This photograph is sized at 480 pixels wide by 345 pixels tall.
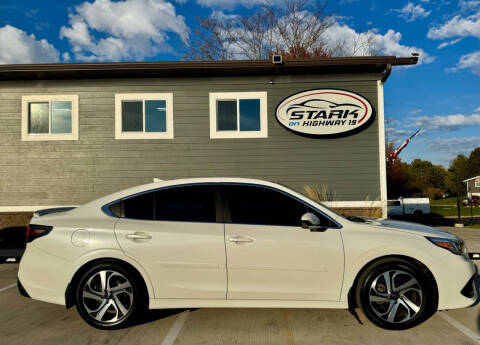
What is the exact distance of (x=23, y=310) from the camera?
4242 mm

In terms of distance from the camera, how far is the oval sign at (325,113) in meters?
9.86

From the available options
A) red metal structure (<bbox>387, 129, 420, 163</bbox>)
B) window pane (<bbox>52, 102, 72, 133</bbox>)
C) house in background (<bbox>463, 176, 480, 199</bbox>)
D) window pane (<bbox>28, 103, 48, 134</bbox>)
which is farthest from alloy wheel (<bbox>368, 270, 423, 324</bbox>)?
house in background (<bbox>463, 176, 480, 199</bbox>)

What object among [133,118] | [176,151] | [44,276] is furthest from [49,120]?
[44,276]

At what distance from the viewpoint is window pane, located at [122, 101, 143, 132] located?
10117 mm

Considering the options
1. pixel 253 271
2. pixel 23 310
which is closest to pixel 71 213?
pixel 23 310

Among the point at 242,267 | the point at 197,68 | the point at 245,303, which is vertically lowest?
the point at 245,303

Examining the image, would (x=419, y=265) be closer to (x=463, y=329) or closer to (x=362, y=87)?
(x=463, y=329)

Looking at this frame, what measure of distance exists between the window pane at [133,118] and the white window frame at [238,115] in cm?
209

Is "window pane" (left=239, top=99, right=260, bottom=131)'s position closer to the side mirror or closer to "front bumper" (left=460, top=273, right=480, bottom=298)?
the side mirror

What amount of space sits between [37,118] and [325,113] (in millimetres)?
8396

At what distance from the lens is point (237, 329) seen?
3555 millimetres

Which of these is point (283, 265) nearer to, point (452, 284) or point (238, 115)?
point (452, 284)

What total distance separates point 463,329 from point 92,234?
3.94 meters

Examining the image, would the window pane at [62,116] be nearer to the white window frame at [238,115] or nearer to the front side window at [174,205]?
the white window frame at [238,115]
